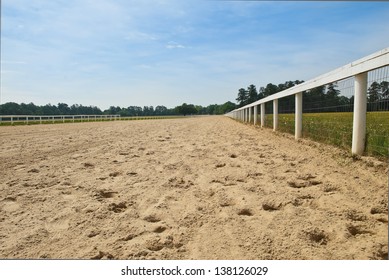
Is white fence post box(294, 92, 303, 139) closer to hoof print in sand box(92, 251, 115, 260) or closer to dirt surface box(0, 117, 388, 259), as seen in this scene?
dirt surface box(0, 117, 388, 259)

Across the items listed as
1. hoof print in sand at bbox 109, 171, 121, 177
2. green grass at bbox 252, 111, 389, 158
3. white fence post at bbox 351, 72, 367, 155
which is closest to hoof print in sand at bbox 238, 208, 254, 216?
hoof print in sand at bbox 109, 171, 121, 177

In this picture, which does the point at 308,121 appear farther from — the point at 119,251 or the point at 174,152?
the point at 119,251

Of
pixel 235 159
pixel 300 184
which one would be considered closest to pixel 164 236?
pixel 300 184

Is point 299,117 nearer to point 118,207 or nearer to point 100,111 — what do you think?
point 118,207

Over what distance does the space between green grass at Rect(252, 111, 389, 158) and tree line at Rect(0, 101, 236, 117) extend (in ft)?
61.2

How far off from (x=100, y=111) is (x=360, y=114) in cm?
7291

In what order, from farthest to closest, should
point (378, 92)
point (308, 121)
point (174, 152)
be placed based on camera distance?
point (308, 121) → point (174, 152) → point (378, 92)

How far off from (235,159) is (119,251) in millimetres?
2896

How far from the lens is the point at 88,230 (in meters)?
2.28

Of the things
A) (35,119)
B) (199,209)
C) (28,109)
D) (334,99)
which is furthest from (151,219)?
(28,109)

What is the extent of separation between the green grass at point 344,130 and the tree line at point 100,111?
18642mm

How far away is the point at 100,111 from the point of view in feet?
237

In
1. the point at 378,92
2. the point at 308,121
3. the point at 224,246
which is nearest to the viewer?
the point at 224,246

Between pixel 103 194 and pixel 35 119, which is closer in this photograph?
pixel 103 194
